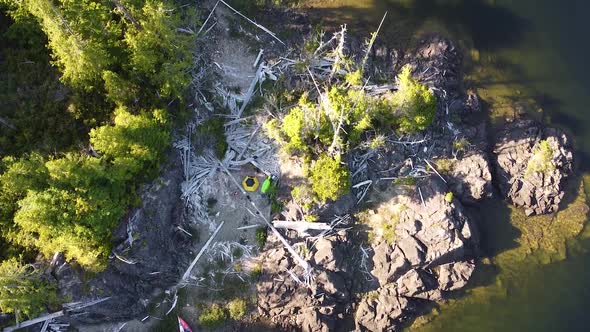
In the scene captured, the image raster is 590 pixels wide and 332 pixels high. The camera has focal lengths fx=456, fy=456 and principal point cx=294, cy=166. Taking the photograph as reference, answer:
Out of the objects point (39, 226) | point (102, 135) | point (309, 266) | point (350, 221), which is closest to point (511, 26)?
point (350, 221)

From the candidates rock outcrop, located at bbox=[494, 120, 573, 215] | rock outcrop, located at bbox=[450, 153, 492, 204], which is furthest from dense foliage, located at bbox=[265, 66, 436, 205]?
rock outcrop, located at bbox=[494, 120, 573, 215]

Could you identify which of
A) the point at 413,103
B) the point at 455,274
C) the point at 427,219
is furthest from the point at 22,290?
the point at 455,274

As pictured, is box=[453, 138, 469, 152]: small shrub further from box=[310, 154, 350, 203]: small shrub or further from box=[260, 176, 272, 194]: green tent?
box=[260, 176, 272, 194]: green tent

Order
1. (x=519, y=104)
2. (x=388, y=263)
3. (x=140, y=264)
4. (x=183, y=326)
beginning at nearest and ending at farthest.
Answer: (x=140, y=264)
(x=183, y=326)
(x=388, y=263)
(x=519, y=104)

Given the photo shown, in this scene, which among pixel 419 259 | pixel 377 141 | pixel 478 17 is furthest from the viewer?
pixel 478 17

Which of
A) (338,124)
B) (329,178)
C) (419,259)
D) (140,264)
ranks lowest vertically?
(140,264)

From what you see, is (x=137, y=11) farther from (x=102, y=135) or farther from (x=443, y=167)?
(x=443, y=167)

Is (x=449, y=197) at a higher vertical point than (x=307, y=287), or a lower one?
higher

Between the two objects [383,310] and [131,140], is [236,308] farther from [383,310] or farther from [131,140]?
[131,140]
